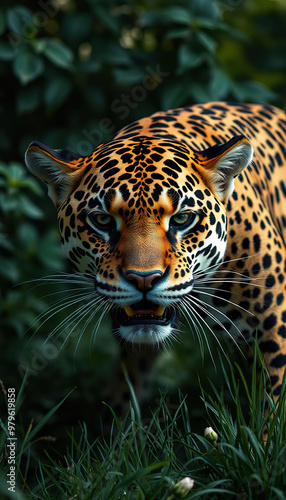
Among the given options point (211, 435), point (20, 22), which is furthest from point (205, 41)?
point (211, 435)

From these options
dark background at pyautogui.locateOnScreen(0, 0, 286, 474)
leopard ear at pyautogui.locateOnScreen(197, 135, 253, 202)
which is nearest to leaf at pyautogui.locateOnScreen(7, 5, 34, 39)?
dark background at pyautogui.locateOnScreen(0, 0, 286, 474)

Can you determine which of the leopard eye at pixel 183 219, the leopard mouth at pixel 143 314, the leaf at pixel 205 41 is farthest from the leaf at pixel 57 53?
the leopard mouth at pixel 143 314

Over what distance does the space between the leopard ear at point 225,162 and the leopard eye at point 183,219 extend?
0.87 ft

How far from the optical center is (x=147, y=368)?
501cm

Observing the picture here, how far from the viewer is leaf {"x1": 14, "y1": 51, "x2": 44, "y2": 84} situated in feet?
18.4

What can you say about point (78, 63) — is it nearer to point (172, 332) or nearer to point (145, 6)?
point (145, 6)

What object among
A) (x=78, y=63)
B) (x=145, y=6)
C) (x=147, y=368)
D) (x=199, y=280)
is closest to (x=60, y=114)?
(x=78, y=63)

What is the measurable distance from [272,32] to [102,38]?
1.65 meters

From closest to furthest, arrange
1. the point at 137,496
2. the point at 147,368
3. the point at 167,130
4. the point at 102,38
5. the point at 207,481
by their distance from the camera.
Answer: the point at 137,496 < the point at 207,481 < the point at 167,130 < the point at 147,368 < the point at 102,38

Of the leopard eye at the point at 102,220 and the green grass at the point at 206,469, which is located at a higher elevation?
the leopard eye at the point at 102,220

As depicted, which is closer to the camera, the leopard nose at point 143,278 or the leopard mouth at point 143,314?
the leopard nose at point 143,278

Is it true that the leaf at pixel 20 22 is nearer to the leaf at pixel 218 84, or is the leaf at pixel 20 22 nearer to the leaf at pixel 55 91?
the leaf at pixel 55 91

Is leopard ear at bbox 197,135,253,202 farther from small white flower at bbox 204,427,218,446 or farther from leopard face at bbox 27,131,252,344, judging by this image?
small white flower at bbox 204,427,218,446

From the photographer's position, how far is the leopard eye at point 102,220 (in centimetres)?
328
